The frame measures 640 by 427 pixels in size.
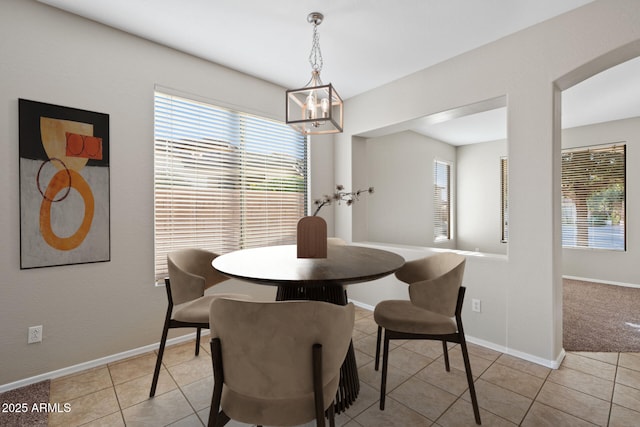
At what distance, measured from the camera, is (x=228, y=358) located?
3.38 ft

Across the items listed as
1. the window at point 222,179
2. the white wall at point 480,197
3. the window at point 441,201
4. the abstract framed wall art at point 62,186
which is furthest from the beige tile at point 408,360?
the white wall at point 480,197

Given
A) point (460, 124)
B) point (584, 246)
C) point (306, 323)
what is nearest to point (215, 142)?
point (306, 323)

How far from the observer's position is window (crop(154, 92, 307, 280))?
2.67 m

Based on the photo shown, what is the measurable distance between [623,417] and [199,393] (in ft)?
8.29

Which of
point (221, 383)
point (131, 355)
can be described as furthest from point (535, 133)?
point (131, 355)

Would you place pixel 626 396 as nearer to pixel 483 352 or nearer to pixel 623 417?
pixel 623 417

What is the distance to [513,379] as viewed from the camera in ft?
6.84

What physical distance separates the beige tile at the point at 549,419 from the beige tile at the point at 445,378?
0.36 m

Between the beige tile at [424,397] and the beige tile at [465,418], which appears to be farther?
the beige tile at [424,397]

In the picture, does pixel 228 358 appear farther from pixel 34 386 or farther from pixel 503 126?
pixel 503 126

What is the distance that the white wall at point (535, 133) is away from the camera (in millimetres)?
2049

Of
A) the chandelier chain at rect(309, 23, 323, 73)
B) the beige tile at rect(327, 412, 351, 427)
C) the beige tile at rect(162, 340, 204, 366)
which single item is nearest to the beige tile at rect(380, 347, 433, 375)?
the beige tile at rect(327, 412, 351, 427)

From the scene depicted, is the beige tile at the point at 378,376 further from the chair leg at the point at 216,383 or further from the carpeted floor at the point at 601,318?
the carpeted floor at the point at 601,318

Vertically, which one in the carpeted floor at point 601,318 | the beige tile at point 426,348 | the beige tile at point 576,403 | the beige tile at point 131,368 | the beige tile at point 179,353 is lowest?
the beige tile at point 179,353
